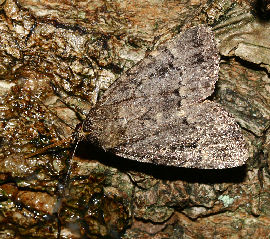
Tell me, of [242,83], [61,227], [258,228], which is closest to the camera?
[61,227]

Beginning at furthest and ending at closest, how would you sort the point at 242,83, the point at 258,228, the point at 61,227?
the point at 242,83
the point at 258,228
the point at 61,227

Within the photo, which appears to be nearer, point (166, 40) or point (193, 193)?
point (193, 193)

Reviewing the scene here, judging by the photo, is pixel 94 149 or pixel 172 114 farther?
pixel 94 149

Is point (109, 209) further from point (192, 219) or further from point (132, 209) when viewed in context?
point (192, 219)

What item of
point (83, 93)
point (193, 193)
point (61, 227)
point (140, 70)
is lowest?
point (61, 227)

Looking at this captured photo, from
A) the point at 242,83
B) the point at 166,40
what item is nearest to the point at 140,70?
the point at 166,40

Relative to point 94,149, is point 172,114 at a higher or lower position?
higher

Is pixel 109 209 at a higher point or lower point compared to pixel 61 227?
higher
